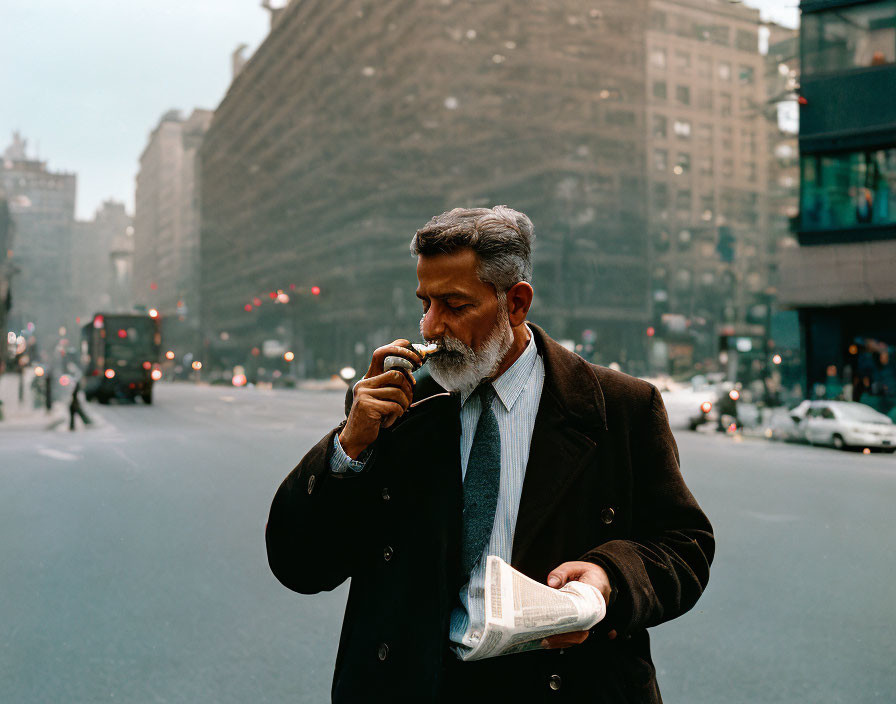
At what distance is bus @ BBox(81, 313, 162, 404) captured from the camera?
3831 cm

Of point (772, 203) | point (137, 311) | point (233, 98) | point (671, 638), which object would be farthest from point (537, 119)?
point (671, 638)

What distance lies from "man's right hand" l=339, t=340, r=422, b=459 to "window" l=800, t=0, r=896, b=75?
3016 centimetres

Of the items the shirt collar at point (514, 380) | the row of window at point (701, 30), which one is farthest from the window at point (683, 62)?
the shirt collar at point (514, 380)

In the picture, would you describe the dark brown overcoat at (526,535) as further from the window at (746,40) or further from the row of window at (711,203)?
the window at (746,40)

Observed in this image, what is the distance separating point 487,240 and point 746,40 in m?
95.4

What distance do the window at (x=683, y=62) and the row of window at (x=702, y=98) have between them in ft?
4.97

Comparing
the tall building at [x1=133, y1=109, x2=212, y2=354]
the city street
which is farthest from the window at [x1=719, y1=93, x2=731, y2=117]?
the tall building at [x1=133, y1=109, x2=212, y2=354]

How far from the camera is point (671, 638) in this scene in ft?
19.4

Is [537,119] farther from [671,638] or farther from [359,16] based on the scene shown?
[671,638]

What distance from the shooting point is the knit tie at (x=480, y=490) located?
6.86 feet

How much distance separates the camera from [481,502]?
6.91 feet

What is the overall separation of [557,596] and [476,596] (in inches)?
9.8

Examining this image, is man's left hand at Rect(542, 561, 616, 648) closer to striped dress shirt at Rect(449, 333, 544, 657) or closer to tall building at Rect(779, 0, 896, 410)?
striped dress shirt at Rect(449, 333, 544, 657)

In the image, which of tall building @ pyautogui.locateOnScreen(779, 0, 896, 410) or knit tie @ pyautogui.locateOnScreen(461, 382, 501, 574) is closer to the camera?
knit tie @ pyautogui.locateOnScreen(461, 382, 501, 574)
